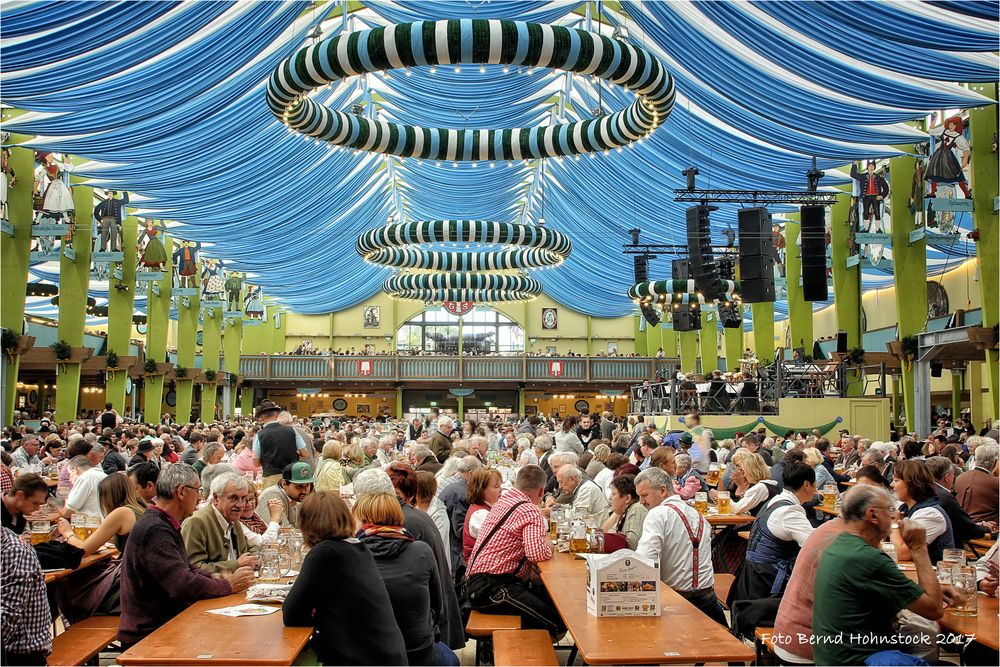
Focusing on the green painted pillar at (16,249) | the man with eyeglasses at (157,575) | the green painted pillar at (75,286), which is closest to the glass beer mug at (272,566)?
the man with eyeglasses at (157,575)

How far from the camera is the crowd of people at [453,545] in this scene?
331 centimetres

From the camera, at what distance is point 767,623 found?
439 centimetres

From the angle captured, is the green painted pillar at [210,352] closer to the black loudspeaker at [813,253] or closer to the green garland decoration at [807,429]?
the green garland decoration at [807,429]

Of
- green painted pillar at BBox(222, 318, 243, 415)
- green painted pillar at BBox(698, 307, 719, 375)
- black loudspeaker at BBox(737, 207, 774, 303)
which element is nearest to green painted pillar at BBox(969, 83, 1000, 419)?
black loudspeaker at BBox(737, 207, 774, 303)

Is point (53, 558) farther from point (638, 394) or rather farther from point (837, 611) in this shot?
point (638, 394)

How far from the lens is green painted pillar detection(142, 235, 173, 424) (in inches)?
928

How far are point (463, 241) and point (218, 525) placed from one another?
42.9 ft

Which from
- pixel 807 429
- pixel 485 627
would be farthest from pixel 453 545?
pixel 807 429

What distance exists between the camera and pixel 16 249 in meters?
15.3

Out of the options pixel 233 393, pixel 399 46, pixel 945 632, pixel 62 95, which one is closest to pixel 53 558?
pixel 945 632

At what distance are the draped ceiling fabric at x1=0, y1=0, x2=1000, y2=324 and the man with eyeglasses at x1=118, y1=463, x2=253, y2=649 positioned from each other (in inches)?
285

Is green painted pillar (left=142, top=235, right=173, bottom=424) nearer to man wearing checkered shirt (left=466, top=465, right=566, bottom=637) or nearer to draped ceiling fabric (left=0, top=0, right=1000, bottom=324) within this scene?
draped ceiling fabric (left=0, top=0, right=1000, bottom=324)

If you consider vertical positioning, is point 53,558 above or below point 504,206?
below

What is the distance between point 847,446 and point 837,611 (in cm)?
999
